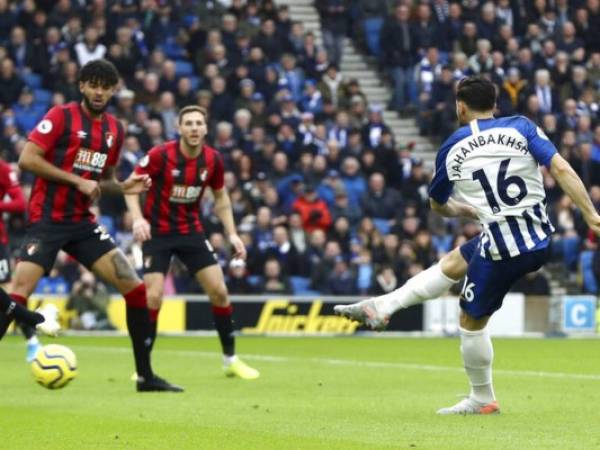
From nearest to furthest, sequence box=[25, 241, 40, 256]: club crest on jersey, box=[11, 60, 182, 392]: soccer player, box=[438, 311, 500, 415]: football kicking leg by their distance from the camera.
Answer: box=[438, 311, 500, 415]: football kicking leg, box=[11, 60, 182, 392]: soccer player, box=[25, 241, 40, 256]: club crest on jersey

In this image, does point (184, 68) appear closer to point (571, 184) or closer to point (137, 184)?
point (137, 184)

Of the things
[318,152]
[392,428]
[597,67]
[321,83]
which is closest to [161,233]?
[392,428]

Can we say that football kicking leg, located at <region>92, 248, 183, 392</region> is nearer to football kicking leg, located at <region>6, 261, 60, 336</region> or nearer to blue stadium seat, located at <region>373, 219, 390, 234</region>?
football kicking leg, located at <region>6, 261, 60, 336</region>

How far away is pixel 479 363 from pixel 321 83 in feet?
56.9

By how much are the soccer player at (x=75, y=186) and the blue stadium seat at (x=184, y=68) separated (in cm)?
1430

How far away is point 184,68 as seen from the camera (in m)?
26.6

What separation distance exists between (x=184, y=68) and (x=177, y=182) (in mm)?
12605

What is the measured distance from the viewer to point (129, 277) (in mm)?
12102

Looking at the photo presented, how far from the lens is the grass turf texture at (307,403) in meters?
9.11

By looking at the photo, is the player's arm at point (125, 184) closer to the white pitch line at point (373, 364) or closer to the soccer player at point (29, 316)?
the soccer player at point (29, 316)

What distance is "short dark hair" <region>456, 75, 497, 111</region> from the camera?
10180 mm

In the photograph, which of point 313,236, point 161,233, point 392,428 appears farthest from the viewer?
point 313,236

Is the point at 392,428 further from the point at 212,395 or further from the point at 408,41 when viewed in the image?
the point at 408,41

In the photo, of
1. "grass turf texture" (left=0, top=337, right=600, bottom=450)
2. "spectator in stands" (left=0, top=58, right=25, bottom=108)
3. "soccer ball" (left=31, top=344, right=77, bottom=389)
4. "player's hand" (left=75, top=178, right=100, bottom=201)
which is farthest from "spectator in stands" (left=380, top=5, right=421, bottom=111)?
"soccer ball" (left=31, top=344, right=77, bottom=389)
